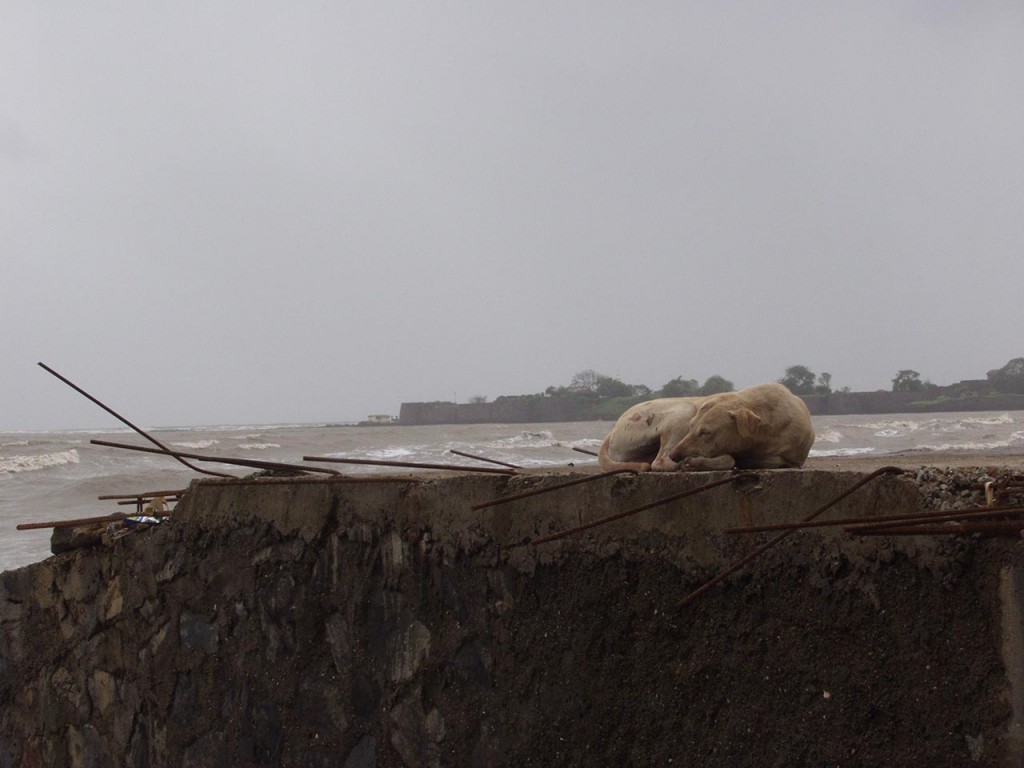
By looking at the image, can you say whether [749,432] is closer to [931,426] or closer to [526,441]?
[526,441]

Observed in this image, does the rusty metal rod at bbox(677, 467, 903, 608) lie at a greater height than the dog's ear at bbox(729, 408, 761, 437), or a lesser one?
lesser

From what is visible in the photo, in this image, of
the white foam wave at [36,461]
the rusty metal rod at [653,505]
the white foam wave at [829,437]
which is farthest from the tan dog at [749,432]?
the white foam wave at [36,461]

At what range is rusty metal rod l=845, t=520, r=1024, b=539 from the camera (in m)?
2.48

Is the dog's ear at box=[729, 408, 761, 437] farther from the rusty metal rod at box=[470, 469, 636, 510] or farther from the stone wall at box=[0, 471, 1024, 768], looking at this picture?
Answer: the stone wall at box=[0, 471, 1024, 768]

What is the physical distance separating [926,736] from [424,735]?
2058 mm

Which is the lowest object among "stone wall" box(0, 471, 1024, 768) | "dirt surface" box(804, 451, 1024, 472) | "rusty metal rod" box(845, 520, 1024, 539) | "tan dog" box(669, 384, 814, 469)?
"stone wall" box(0, 471, 1024, 768)

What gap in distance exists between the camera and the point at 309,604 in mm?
4438

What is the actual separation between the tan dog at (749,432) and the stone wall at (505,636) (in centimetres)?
107

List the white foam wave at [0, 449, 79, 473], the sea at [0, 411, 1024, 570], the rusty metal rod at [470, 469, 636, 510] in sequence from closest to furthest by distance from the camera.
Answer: the rusty metal rod at [470, 469, 636, 510] < the sea at [0, 411, 1024, 570] < the white foam wave at [0, 449, 79, 473]

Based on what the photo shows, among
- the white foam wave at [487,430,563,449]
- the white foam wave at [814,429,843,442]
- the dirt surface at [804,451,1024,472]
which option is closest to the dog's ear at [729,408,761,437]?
the dirt surface at [804,451,1024,472]

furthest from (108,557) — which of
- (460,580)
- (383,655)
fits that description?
(460,580)

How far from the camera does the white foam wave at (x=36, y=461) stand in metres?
19.6

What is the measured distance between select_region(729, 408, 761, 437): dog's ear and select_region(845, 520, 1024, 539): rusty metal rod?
1.78m

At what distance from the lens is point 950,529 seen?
2.55 m
